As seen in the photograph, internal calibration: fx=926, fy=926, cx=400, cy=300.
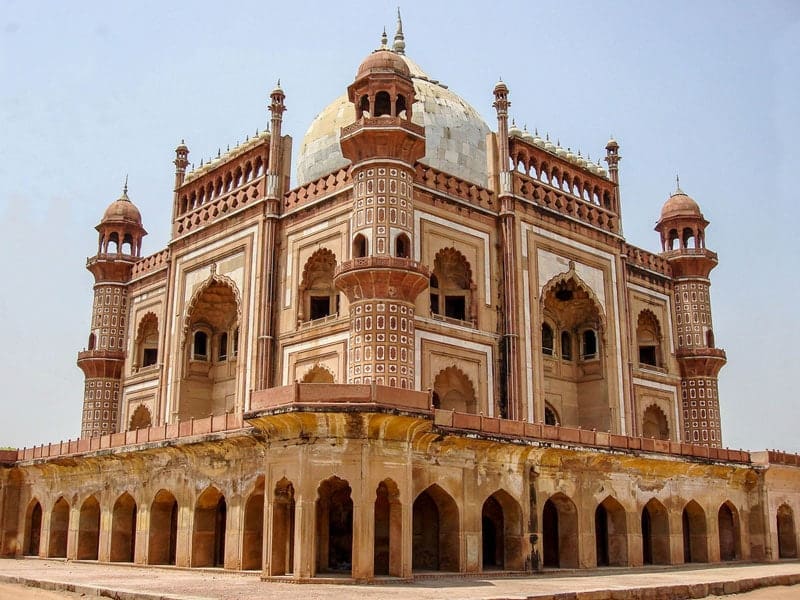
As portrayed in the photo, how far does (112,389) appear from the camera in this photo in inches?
1054

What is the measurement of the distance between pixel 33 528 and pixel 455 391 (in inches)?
422

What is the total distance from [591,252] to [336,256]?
734 cm

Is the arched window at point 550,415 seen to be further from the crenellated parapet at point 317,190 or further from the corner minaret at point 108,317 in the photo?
the corner minaret at point 108,317

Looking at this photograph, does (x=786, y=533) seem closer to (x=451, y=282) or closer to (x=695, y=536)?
(x=695, y=536)

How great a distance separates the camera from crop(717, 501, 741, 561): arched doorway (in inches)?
795

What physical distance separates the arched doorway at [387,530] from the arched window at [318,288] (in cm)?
664

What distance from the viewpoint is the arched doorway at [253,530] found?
15.1 metres

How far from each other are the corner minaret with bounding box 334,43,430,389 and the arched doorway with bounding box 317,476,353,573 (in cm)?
276

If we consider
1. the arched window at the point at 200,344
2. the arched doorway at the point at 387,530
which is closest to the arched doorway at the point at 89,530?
the arched window at the point at 200,344

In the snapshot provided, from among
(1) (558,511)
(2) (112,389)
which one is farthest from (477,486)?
(2) (112,389)

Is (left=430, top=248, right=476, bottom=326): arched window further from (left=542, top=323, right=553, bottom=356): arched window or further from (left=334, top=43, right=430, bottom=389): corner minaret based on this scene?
(left=542, top=323, right=553, bottom=356): arched window

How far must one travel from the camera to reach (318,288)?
21.4 m

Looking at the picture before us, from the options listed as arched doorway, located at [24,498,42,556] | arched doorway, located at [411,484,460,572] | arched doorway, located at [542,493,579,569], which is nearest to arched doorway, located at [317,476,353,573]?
arched doorway, located at [411,484,460,572]

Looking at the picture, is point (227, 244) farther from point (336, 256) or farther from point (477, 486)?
point (477, 486)
